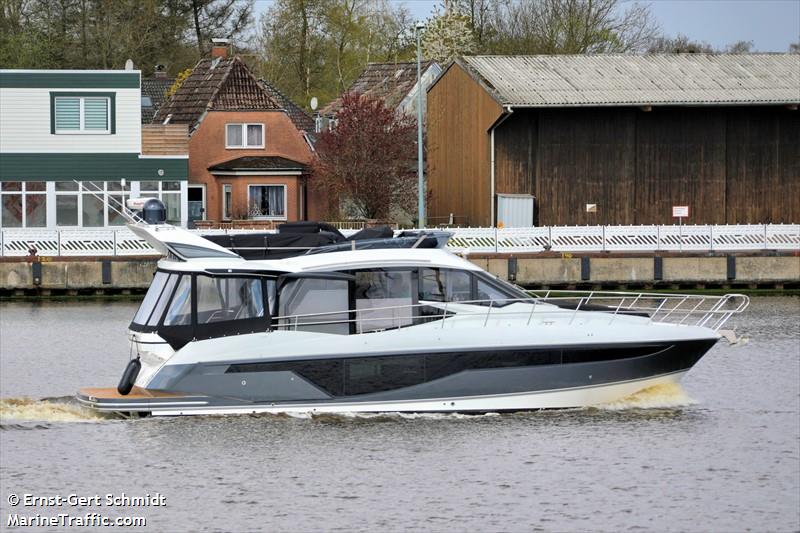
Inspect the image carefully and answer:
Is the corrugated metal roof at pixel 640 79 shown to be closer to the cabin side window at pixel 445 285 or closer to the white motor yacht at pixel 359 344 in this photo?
the cabin side window at pixel 445 285

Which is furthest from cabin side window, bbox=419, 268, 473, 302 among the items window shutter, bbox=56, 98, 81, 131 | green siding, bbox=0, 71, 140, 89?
window shutter, bbox=56, 98, 81, 131

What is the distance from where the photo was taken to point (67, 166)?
52.8 metres

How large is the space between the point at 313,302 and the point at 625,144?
32.9 metres

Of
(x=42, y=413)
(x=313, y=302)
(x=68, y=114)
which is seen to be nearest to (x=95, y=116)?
(x=68, y=114)

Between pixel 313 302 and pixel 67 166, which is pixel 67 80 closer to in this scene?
pixel 67 166

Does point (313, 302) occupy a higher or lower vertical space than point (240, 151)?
lower

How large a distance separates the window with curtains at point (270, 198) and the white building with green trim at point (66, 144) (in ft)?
19.3

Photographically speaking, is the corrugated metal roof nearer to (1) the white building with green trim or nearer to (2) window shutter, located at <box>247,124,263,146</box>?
(2) window shutter, located at <box>247,124,263,146</box>

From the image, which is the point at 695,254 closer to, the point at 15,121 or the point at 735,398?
the point at 735,398

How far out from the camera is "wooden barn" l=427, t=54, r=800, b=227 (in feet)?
171

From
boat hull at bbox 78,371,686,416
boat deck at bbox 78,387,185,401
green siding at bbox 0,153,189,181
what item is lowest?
boat hull at bbox 78,371,686,416

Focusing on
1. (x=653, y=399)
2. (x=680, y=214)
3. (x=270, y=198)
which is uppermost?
(x=270, y=198)

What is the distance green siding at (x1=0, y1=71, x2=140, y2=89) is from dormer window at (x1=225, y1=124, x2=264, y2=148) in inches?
310

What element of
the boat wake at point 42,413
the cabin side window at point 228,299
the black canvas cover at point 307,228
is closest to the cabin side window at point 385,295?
the cabin side window at point 228,299
